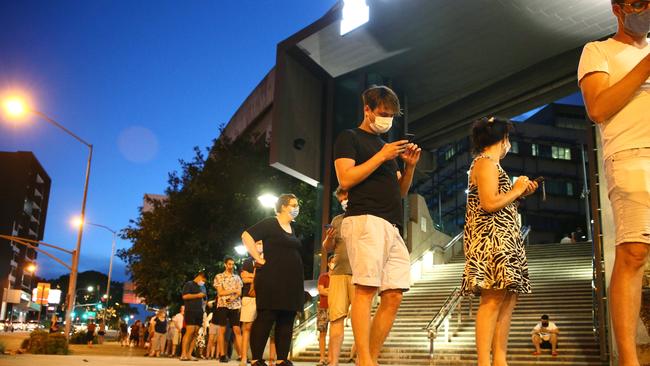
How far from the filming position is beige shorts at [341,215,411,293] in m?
3.94

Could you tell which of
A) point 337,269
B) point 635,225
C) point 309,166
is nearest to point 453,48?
point 309,166

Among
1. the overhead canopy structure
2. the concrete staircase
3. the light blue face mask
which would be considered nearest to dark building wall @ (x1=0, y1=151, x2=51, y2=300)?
the overhead canopy structure

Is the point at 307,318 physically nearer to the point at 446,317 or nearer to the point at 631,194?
the point at 446,317

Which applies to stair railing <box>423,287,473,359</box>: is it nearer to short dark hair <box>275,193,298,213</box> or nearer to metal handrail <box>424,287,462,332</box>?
metal handrail <box>424,287,462,332</box>

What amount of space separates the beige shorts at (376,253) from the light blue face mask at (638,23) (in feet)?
6.19

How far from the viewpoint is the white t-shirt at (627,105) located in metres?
3.11

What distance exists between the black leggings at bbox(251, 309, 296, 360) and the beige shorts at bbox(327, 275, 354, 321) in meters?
1.06

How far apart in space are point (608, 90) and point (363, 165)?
1.56 meters

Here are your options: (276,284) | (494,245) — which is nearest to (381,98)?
(494,245)

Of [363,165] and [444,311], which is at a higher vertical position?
[363,165]

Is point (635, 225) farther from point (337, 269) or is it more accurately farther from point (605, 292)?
point (605, 292)

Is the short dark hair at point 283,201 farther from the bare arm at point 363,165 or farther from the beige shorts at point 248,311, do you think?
the beige shorts at point 248,311

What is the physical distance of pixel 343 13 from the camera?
18.3 m

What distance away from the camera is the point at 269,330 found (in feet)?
18.9
